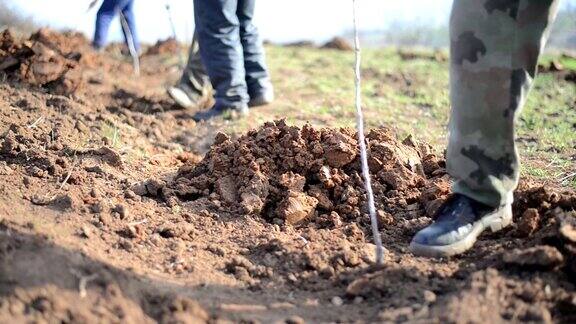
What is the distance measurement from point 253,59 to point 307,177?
210 centimetres

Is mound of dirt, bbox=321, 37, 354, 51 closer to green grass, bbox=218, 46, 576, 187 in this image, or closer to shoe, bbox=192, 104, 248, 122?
green grass, bbox=218, 46, 576, 187

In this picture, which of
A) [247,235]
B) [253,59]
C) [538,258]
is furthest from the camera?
[253,59]

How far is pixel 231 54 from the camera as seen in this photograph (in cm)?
488

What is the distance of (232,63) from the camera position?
4895 mm

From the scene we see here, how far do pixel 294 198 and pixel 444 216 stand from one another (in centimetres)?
70

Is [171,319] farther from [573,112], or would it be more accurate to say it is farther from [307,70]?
[307,70]

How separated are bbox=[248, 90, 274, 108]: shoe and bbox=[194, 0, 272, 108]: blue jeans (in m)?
0.09

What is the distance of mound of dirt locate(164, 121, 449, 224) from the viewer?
10.7 ft

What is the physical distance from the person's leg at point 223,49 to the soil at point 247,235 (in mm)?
682

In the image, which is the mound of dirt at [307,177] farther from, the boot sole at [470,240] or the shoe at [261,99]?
the shoe at [261,99]

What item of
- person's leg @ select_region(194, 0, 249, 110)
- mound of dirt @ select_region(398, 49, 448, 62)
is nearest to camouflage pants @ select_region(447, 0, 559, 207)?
person's leg @ select_region(194, 0, 249, 110)

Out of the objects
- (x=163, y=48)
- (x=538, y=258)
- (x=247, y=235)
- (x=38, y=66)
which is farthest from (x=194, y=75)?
(x=538, y=258)

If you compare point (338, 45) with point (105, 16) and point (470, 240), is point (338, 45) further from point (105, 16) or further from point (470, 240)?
point (470, 240)

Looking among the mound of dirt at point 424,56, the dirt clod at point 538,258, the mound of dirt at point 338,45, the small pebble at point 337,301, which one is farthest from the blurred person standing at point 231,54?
the mound of dirt at point 338,45
